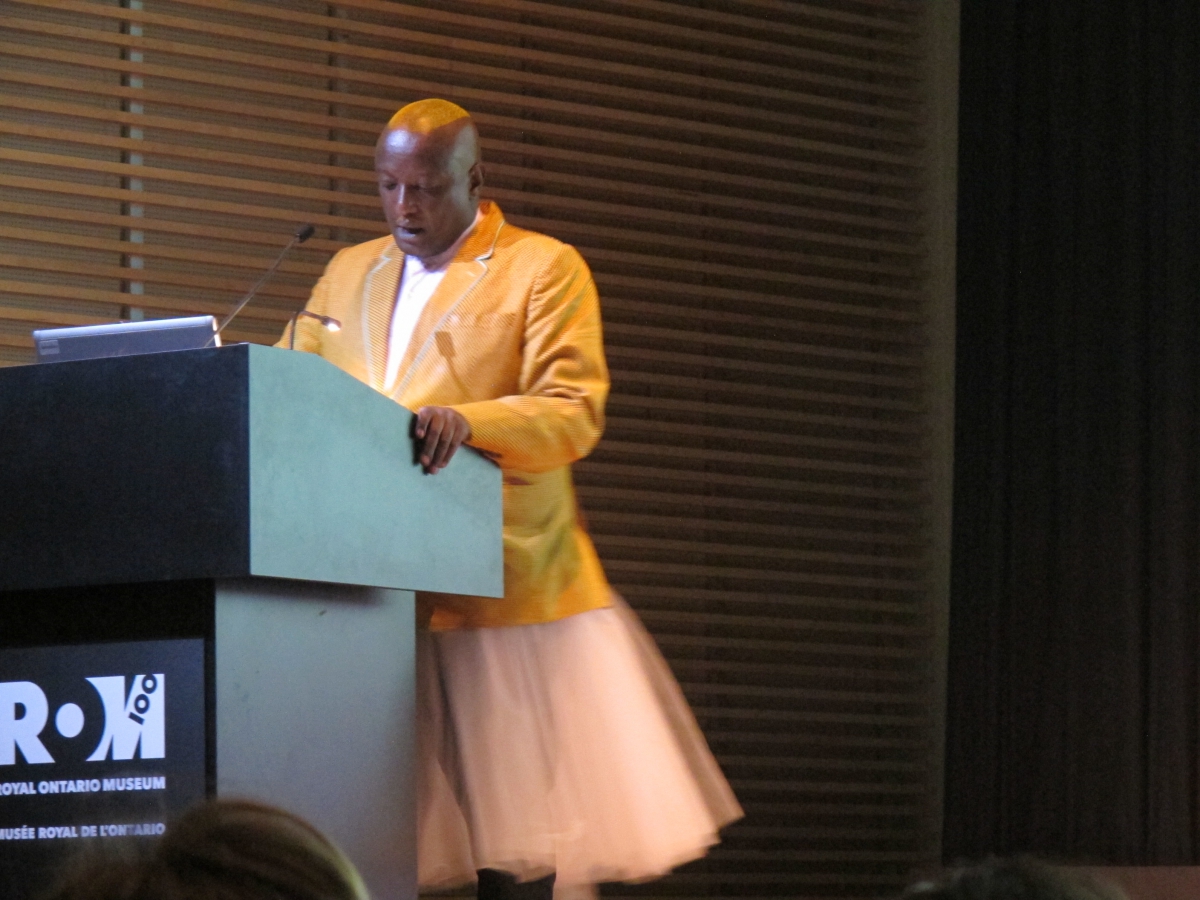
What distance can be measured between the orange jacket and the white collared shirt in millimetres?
11

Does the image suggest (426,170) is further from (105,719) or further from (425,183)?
(105,719)

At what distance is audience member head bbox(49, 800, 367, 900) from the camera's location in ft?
2.23

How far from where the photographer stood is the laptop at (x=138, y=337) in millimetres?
1961

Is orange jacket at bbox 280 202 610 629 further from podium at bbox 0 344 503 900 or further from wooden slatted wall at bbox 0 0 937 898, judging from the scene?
wooden slatted wall at bbox 0 0 937 898

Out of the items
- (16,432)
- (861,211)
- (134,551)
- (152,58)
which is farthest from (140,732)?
(861,211)

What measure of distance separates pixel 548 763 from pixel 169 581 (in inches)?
33.7

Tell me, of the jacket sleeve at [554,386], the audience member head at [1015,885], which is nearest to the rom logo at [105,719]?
the jacket sleeve at [554,386]

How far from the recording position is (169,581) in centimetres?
181

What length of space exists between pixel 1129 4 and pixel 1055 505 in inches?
51.9

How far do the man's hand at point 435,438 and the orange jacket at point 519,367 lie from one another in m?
0.33

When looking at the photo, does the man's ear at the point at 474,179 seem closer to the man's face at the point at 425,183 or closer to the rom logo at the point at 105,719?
the man's face at the point at 425,183

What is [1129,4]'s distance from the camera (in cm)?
450

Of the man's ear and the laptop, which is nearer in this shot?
the laptop

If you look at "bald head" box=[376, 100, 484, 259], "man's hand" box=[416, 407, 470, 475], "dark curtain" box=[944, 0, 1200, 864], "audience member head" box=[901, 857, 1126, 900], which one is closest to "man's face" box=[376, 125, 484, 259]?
"bald head" box=[376, 100, 484, 259]
